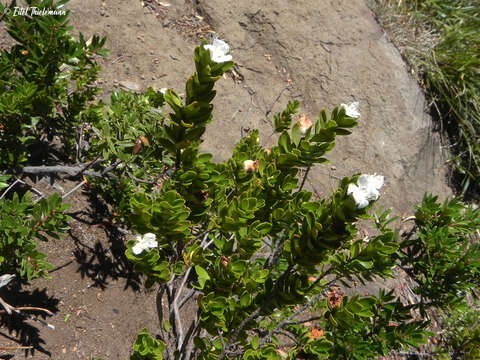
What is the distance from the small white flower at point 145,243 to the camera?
51.9 inches

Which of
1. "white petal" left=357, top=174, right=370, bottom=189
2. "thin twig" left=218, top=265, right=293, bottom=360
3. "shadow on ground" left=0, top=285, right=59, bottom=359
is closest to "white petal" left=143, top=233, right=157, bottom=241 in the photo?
"thin twig" left=218, top=265, right=293, bottom=360

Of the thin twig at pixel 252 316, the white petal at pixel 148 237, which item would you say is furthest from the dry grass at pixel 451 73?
the white petal at pixel 148 237

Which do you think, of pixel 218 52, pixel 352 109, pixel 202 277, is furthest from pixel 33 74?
pixel 352 109

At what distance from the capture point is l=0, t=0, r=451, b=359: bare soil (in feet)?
6.88

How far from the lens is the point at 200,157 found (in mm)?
1484

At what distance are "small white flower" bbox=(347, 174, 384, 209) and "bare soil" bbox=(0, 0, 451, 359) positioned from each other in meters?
1.40

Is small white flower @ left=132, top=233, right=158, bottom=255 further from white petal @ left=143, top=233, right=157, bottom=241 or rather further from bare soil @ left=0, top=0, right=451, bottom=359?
bare soil @ left=0, top=0, right=451, bottom=359

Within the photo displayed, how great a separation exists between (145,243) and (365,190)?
66 cm

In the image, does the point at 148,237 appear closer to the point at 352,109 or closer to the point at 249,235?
the point at 249,235

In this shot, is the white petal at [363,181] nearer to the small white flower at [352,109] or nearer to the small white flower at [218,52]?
the small white flower at [352,109]

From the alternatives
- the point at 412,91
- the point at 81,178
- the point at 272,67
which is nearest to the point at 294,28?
Result: the point at 272,67

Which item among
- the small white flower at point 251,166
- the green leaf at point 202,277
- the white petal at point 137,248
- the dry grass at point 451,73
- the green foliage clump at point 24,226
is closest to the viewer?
the white petal at point 137,248

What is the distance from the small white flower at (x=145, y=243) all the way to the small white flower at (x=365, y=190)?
593 mm

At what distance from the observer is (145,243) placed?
134 centimetres
